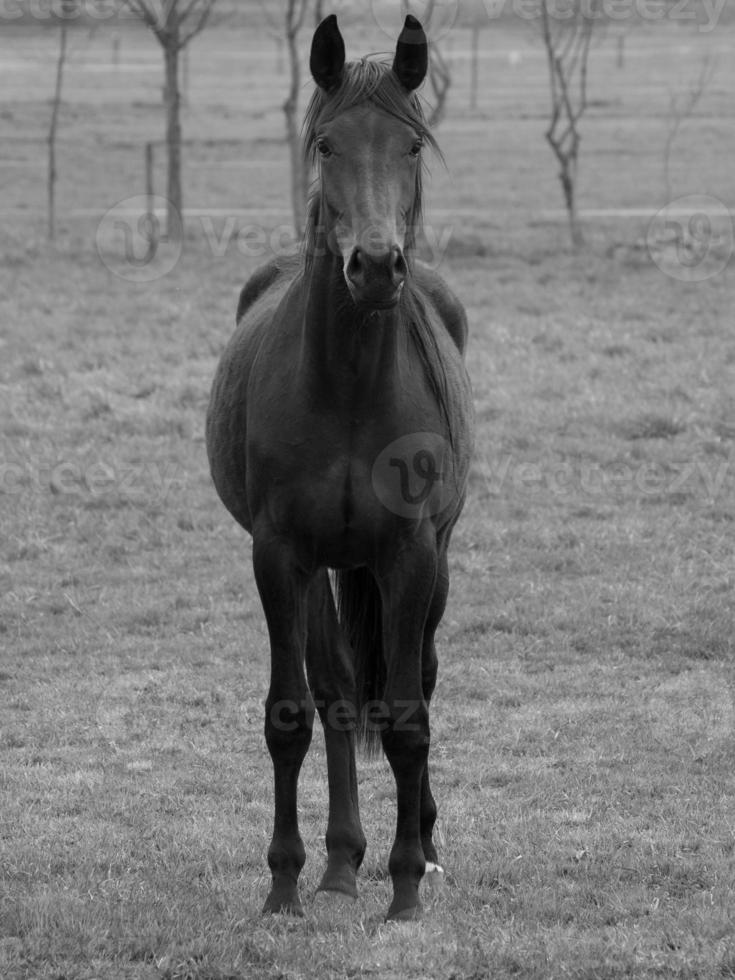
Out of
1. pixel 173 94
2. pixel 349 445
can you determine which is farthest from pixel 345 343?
pixel 173 94

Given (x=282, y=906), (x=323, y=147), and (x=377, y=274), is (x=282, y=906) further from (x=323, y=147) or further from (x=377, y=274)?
(x=323, y=147)

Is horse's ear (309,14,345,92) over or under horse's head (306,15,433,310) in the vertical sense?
over

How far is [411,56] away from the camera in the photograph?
13.2 feet

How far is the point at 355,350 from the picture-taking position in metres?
4.21

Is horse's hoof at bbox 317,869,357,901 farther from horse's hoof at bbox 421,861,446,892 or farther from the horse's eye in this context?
the horse's eye

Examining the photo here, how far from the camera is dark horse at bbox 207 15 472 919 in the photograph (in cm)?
390

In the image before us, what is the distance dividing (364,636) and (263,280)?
1.72m

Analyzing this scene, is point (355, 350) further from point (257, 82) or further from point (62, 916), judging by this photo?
point (257, 82)
